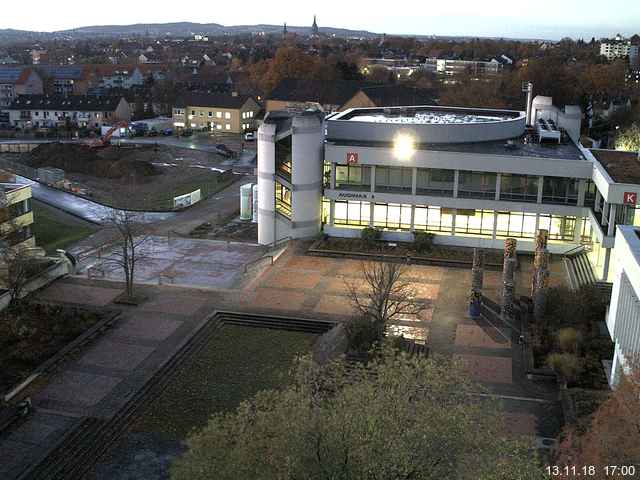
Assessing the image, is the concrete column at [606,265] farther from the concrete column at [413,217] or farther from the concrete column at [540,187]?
the concrete column at [413,217]

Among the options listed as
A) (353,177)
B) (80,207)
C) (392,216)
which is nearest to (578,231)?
(392,216)

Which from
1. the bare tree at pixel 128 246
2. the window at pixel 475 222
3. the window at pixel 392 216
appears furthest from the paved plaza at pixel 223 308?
the window at pixel 392 216

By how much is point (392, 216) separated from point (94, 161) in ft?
154

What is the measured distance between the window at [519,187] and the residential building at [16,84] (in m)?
119

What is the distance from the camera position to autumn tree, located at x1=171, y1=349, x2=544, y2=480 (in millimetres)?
14430

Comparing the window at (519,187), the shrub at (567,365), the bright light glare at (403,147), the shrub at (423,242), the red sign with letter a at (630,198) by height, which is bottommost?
the shrub at (567,365)

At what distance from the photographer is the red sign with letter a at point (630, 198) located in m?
36.7

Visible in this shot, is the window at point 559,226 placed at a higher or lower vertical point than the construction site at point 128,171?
higher

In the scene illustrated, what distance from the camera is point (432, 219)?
47062 mm

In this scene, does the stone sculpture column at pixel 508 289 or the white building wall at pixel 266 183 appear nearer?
the stone sculpture column at pixel 508 289

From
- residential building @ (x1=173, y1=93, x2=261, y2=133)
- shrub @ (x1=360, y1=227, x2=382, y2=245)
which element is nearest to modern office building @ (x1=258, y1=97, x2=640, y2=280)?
shrub @ (x1=360, y1=227, x2=382, y2=245)

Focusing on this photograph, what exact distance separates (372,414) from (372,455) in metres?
1.11

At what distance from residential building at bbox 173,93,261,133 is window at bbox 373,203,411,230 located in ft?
199

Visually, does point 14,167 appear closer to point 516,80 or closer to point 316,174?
point 316,174
